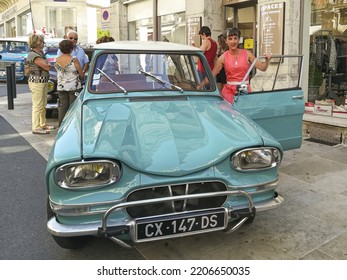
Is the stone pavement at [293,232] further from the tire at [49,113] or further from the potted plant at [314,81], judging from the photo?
the tire at [49,113]

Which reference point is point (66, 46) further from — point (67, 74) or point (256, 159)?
point (256, 159)

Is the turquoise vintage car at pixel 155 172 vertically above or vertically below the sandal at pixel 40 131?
above

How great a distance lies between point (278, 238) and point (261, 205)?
555 millimetres

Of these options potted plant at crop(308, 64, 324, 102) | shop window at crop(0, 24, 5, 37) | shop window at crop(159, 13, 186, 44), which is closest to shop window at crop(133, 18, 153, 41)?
shop window at crop(159, 13, 186, 44)

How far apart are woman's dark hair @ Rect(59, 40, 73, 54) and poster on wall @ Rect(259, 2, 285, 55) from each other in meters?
3.68

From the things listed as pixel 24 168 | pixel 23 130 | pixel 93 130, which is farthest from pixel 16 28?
pixel 93 130

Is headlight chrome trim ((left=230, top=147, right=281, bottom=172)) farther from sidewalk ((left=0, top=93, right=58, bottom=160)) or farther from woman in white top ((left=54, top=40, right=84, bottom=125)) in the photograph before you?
woman in white top ((left=54, top=40, right=84, bottom=125))

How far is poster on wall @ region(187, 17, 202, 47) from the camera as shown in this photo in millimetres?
9648

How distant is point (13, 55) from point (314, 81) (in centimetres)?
1489

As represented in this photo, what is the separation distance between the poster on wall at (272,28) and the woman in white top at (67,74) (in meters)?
3.58

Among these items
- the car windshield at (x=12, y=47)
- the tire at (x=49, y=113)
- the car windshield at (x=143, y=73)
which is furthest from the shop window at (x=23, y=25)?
the car windshield at (x=143, y=73)

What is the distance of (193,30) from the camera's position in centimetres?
985

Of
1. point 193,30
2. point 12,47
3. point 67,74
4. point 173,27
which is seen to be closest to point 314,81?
point 193,30

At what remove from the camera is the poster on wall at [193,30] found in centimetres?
965
